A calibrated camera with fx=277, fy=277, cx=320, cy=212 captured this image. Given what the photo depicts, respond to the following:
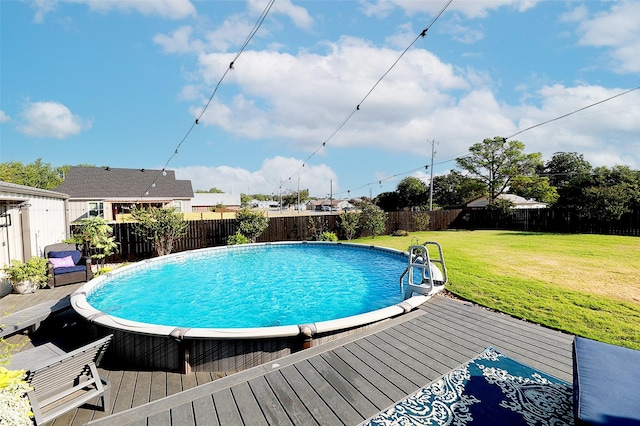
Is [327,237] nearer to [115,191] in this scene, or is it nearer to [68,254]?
[68,254]

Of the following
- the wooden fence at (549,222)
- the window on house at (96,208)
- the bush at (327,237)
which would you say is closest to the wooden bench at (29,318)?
the bush at (327,237)

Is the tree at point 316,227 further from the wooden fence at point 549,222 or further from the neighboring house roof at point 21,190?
the wooden fence at point 549,222

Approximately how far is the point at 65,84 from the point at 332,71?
9973 millimetres

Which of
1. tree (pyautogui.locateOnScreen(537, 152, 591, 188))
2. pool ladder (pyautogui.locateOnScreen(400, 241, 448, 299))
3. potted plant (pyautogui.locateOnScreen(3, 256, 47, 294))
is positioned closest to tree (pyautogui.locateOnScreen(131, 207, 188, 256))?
potted plant (pyautogui.locateOnScreen(3, 256, 47, 294))

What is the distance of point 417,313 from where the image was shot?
4.28 metres

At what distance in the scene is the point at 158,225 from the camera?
10.3 m

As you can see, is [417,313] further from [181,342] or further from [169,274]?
[169,274]

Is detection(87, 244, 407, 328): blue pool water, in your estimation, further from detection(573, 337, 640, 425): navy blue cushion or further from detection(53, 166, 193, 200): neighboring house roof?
detection(53, 166, 193, 200): neighboring house roof

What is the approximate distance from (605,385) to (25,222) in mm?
10573

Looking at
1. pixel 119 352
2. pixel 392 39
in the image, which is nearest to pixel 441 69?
pixel 392 39

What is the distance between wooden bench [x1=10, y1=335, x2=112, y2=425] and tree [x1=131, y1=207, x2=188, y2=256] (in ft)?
27.0

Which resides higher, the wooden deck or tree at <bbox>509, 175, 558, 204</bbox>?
tree at <bbox>509, 175, 558, 204</bbox>

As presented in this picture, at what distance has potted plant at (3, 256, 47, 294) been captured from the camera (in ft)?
19.4

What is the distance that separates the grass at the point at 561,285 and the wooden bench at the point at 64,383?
5260 mm
